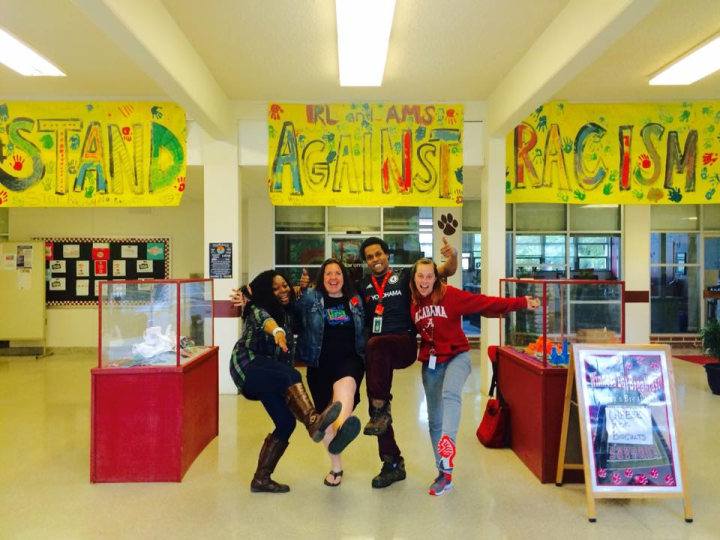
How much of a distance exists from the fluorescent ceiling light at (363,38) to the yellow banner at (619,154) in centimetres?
201

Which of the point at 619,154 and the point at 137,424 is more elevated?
the point at 619,154

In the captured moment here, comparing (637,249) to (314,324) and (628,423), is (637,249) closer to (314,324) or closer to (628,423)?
(628,423)

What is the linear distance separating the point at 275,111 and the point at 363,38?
204cm

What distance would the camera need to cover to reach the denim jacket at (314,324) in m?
3.51

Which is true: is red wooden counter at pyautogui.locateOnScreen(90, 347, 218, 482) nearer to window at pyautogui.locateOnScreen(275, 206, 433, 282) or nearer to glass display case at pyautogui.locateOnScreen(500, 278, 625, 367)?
glass display case at pyautogui.locateOnScreen(500, 278, 625, 367)

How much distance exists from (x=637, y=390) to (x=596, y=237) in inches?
241

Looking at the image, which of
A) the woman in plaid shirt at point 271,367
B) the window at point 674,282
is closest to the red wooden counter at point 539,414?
the woman in plaid shirt at point 271,367

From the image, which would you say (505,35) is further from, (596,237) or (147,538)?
(596,237)

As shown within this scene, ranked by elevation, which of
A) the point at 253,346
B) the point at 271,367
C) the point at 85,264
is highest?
the point at 85,264

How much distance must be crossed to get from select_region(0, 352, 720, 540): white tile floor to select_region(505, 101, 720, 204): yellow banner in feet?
8.68

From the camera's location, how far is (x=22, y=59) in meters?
4.93

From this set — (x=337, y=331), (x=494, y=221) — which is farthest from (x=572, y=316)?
(x=494, y=221)

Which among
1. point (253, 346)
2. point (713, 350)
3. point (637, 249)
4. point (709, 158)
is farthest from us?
point (637, 249)

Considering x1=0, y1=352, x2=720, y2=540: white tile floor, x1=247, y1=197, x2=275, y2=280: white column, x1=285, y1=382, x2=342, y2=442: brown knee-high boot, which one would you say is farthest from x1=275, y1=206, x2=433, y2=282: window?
x1=285, y1=382, x2=342, y2=442: brown knee-high boot
